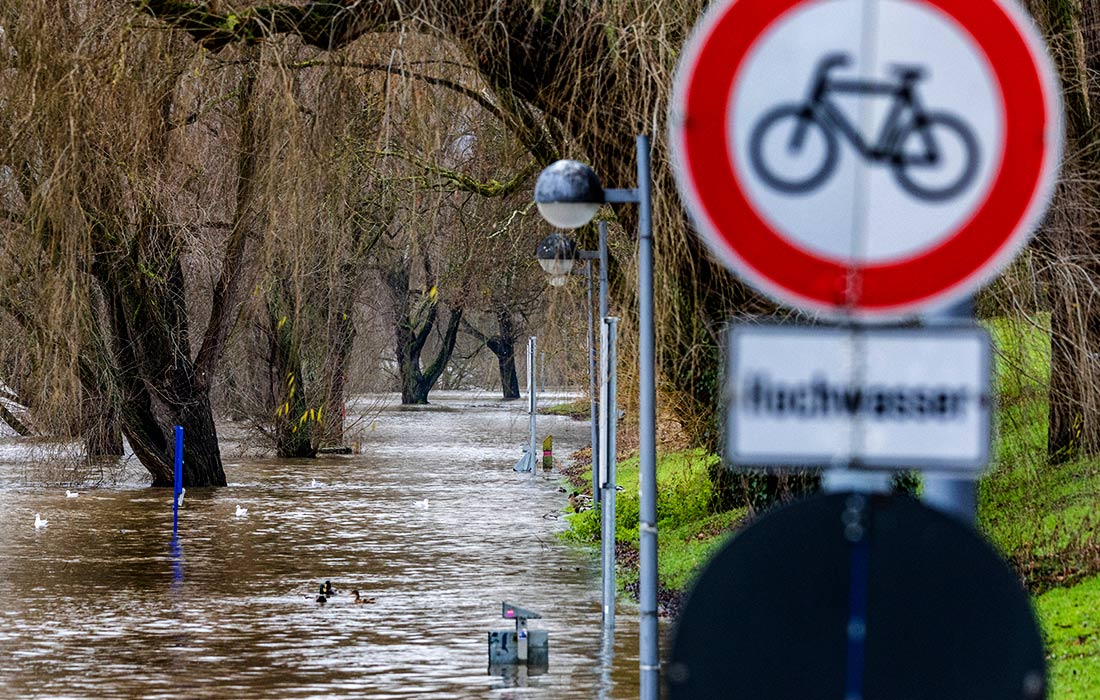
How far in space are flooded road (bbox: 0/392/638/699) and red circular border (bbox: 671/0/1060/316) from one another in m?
9.91

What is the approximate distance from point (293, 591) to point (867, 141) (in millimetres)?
16625

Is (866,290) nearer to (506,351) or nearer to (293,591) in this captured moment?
(293,591)

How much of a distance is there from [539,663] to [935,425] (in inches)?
430

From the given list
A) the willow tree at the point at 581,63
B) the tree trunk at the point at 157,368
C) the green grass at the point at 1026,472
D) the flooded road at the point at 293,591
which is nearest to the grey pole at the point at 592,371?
the flooded road at the point at 293,591

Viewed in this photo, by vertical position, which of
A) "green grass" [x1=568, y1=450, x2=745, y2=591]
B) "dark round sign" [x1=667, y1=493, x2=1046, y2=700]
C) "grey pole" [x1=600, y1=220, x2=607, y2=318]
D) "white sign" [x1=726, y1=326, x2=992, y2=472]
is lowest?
"green grass" [x1=568, y1=450, x2=745, y2=591]

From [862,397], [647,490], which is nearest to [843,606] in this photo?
[862,397]

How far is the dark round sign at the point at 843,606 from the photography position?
2.98 metres

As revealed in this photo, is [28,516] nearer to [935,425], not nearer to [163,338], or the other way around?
[163,338]

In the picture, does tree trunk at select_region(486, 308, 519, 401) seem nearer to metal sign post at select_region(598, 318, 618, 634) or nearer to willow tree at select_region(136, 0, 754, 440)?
metal sign post at select_region(598, 318, 618, 634)

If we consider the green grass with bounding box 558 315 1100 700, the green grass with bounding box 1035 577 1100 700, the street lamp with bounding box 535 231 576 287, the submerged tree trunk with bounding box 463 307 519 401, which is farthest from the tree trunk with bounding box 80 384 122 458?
the submerged tree trunk with bounding box 463 307 519 401

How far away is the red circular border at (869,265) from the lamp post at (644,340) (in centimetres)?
647

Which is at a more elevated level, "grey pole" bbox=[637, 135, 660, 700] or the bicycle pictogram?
the bicycle pictogram

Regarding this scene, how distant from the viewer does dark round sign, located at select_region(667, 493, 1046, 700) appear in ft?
9.77

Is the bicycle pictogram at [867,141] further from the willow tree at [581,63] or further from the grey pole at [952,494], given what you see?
the willow tree at [581,63]
